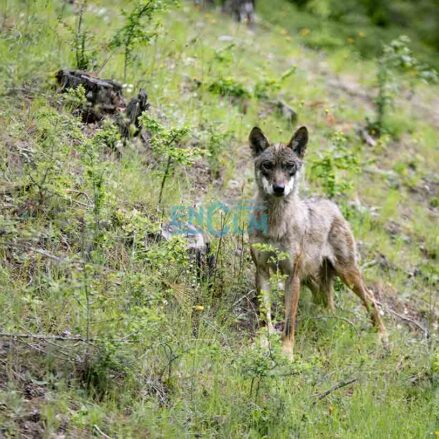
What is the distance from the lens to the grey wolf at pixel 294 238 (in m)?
8.57

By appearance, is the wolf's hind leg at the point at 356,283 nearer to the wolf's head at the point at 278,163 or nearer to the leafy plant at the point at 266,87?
the wolf's head at the point at 278,163

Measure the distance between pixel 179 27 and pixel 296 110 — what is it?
2.67 metres

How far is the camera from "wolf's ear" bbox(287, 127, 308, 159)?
8.89 meters

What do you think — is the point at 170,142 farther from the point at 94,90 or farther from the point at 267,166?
the point at 94,90

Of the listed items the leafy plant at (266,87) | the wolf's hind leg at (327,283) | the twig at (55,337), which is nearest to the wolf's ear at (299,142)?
the wolf's hind leg at (327,283)

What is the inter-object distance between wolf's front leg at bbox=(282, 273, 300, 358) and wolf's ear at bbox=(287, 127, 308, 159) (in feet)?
4.55

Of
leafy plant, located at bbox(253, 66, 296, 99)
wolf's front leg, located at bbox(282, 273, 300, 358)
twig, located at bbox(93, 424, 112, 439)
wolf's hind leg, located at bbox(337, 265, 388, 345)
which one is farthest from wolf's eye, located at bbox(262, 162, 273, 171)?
leafy plant, located at bbox(253, 66, 296, 99)

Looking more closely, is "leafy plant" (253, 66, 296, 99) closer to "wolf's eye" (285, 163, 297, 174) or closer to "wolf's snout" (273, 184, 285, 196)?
"wolf's eye" (285, 163, 297, 174)

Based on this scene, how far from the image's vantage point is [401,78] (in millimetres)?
17297

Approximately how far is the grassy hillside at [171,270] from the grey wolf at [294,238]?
26cm

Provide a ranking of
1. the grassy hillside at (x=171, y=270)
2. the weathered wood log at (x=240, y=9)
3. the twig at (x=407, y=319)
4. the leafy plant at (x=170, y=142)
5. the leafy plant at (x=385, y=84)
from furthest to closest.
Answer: the weathered wood log at (x=240, y=9) < the leafy plant at (x=385, y=84) < the twig at (x=407, y=319) < the leafy plant at (x=170, y=142) < the grassy hillside at (x=171, y=270)

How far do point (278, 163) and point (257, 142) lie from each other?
0.48m

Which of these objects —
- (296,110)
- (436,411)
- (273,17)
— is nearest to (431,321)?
(436,411)

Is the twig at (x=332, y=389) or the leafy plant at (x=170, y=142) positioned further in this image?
the leafy plant at (x=170, y=142)
